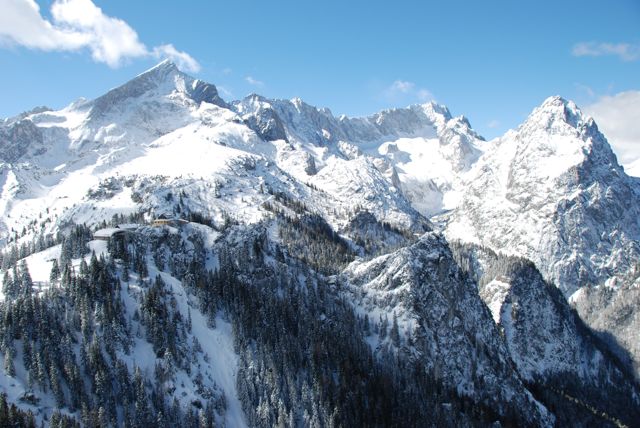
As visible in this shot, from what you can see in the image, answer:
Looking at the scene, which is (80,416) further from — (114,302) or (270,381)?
(270,381)

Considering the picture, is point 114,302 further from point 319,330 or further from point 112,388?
point 319,330

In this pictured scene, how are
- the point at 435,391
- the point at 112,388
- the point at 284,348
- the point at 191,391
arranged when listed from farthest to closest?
1. the point at 435,391
2. the point at 284,348
3. the point at 191,391
4. the point at 112,388

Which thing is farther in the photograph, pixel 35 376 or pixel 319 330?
pixel 319 330

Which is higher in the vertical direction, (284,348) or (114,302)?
(114,302)

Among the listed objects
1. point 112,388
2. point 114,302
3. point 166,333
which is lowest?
point 112,388

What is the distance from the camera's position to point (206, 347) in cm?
17338

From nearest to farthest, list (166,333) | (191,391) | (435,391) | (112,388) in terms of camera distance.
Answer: (112,388) → (191,391) → (166,333) → (435,391)

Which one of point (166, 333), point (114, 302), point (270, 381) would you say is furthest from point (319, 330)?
point (114, 302)

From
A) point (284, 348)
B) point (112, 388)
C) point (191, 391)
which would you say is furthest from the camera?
point (284, 348)

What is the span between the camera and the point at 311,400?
547ft

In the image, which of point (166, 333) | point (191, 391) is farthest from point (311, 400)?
point (166, 333)

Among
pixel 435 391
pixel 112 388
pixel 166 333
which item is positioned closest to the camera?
pixel 112 388

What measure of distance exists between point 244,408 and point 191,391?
1539cm

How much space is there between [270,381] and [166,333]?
31.2 meters
